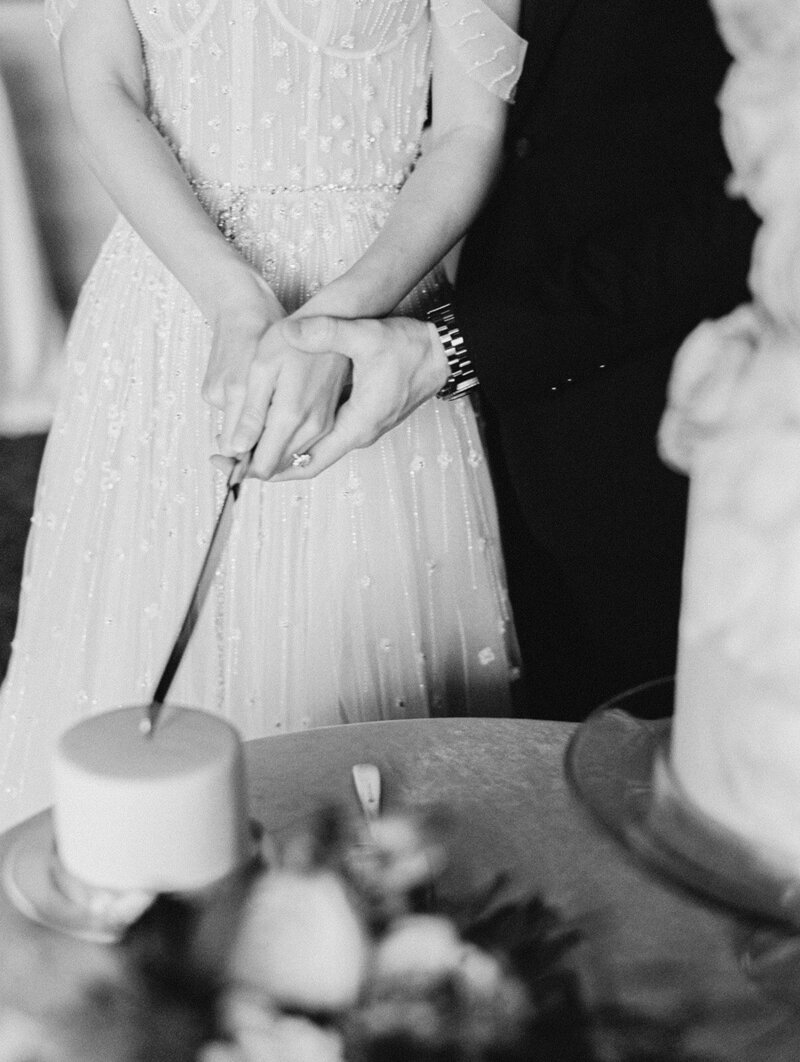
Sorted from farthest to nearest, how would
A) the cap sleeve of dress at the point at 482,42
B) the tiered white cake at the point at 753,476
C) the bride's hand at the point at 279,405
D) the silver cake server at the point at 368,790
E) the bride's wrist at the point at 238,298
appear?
1. the cap sleeve of dress at the point at 482,42
2. the bride's wrist at the point at 238,298
3. the bride's hand at the point at 279,405
4. the silver cake server at the point at 368,790
5. the tiered white cake at the point at 753,476

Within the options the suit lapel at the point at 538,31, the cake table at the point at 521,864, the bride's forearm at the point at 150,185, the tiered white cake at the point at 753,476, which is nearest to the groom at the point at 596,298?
the suit lapel at the point at 538,31

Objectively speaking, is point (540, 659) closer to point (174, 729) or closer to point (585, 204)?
point (585, 204)

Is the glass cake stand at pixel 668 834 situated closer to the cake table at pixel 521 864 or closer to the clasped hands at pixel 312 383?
the cake table at pixel 521 864

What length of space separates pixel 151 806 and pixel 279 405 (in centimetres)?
51

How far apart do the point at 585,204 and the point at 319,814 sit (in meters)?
0.76

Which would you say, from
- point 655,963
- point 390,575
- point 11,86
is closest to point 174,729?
point 655,963

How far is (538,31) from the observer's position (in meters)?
1.26

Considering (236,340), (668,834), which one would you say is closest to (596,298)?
(236,340)

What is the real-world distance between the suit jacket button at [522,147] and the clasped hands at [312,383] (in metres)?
0.28

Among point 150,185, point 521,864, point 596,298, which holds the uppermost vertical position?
point 150,185

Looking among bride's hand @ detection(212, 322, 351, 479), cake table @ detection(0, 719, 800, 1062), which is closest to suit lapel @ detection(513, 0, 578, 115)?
bride's hand @ detection(212, 322, 351, 479)

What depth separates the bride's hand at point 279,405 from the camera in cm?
101

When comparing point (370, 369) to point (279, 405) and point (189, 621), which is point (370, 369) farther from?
point (189, 621)

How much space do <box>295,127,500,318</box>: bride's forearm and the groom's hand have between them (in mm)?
46
